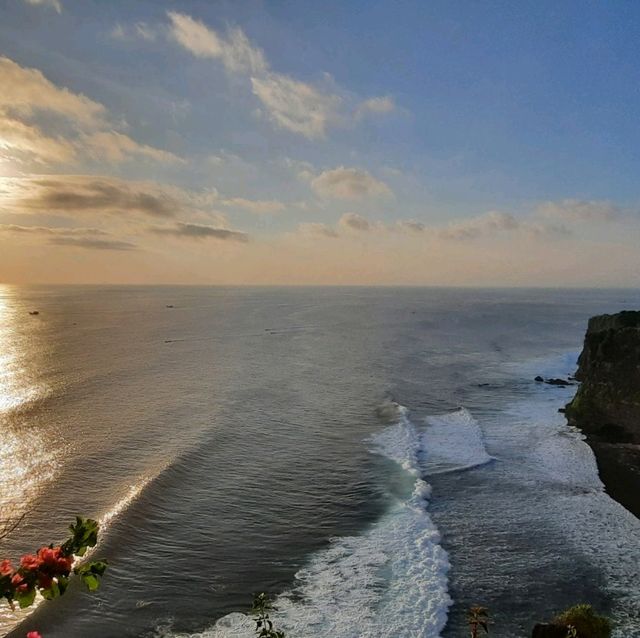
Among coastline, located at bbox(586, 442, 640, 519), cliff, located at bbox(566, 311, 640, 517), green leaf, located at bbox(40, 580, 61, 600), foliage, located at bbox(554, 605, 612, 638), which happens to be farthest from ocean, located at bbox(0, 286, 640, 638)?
green leaf, located at bbox(40, 580, 61, 600)

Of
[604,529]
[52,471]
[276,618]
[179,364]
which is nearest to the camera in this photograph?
[276,618]

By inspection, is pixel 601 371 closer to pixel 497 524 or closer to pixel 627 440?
pixel 627 440

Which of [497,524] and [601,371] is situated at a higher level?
[601,371]

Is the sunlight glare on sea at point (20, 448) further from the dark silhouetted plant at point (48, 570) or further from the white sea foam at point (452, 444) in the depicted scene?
the dark silhouetted plant at point (48, 570)

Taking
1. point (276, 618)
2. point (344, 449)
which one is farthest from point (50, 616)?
point (344, 449)

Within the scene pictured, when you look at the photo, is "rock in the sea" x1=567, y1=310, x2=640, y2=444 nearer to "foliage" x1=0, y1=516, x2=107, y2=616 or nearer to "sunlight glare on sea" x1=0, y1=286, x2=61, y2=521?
"sunlight glare on sea" x1=0, y1=286, x2=61, y2=521

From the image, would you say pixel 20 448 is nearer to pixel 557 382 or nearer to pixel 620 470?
pixel 620 470

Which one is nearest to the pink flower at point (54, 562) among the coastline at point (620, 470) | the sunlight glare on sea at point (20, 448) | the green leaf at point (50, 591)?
the green leaf at point (50, 591)
